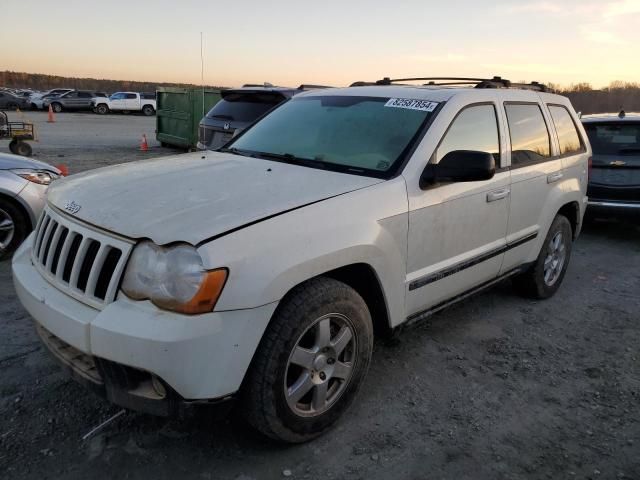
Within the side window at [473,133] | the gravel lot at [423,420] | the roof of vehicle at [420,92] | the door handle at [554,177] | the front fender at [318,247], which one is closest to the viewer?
the front fender at [318,247]

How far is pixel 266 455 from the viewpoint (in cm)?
269

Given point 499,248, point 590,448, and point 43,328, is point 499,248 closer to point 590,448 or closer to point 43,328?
point 590,448

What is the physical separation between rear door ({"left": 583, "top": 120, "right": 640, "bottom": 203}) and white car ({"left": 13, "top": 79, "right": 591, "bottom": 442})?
3.44m

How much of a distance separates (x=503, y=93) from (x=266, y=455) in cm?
302

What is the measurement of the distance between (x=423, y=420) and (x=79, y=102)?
39455 millimetres

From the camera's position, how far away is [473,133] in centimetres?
369

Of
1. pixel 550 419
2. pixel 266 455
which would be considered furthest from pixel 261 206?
pixel 550 419

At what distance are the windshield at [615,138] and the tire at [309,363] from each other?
5611mm

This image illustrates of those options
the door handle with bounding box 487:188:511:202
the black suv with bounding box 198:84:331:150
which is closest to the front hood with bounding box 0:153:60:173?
the black suv with bounding box 198:84:331:150

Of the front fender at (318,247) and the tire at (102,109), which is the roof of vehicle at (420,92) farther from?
the tire at (102,109)

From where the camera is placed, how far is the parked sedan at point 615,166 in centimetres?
688

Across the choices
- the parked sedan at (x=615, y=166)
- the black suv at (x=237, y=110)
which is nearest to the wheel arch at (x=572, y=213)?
the parked sedan at (x=615, y=166)

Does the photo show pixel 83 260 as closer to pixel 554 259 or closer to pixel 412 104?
pixel 412 104

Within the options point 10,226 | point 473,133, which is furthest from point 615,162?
point 10,226
